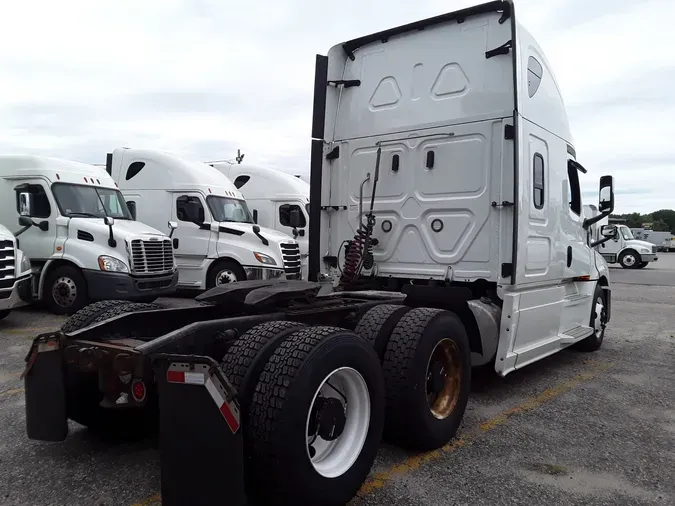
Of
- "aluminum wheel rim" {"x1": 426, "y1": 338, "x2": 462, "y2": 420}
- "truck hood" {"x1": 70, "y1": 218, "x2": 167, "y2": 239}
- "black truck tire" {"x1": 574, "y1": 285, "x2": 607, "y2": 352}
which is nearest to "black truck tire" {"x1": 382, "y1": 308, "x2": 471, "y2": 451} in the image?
"aluminum wheel rim" {"x1": 426, "y1": 338, "x2": 462, "y2": 420}

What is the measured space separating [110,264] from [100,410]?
6319 mm

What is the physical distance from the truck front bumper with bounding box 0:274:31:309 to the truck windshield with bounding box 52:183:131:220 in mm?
1594

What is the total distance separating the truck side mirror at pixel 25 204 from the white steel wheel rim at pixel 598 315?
9252mm

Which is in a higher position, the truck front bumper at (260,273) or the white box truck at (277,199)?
the white box truck at (277,199)

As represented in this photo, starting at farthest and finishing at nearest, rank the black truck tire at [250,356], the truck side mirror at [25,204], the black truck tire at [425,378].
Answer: the truck side mirror at [25,204] → the black truck tire at [425,378] → the black truck tire at [250,356]

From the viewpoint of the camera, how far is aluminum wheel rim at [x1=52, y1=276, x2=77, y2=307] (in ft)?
31.4

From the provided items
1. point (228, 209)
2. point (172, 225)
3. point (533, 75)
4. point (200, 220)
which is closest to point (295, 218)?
point (228, 209)

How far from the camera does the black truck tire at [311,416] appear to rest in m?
2.75

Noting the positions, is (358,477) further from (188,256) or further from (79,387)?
(188,256)

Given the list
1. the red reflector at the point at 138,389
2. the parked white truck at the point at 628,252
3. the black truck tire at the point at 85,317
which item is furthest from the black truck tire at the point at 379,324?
the parked white truck at the point at 628,252

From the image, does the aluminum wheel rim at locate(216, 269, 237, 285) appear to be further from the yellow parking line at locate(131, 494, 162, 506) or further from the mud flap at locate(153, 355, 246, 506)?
the mud flap at locate(153, 355, 246, 506)

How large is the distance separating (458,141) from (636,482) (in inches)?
128

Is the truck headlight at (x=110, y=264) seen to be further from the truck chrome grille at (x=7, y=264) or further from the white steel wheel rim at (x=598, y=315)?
the white steel wheel rim at (x=598, y=315)

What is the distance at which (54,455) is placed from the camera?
3.71 metres
